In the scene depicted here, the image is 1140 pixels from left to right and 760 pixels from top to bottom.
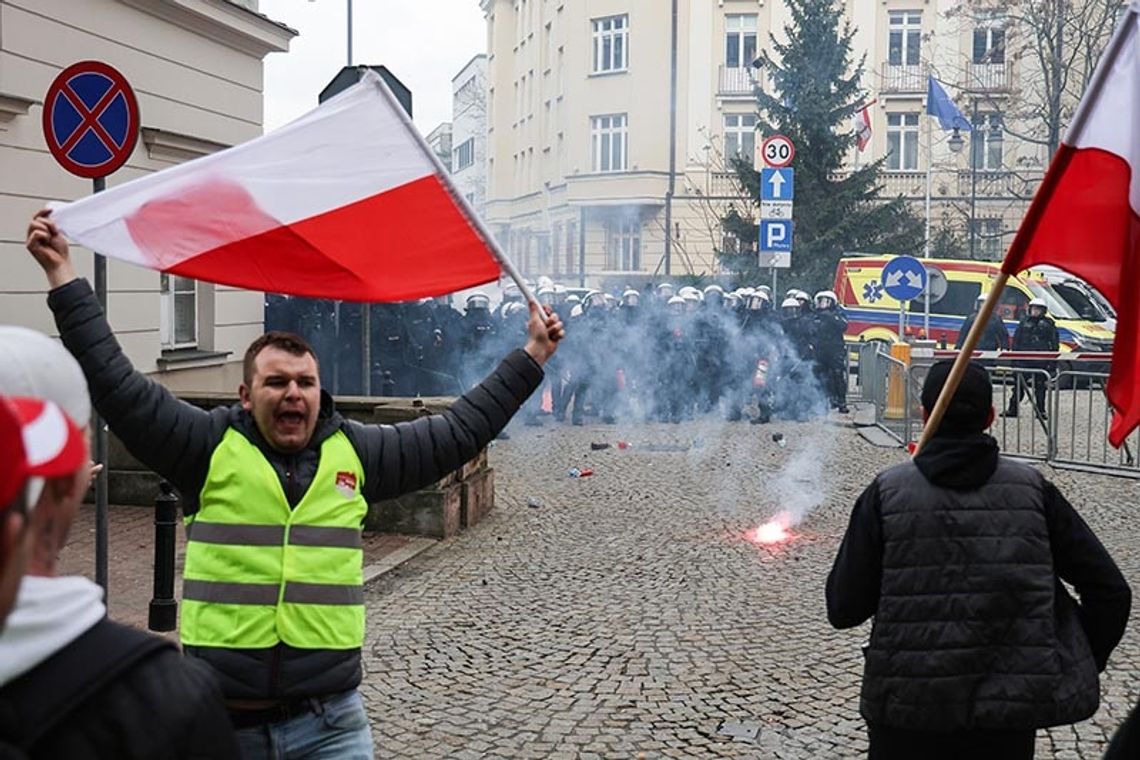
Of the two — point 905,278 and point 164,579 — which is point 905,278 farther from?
point 164,579

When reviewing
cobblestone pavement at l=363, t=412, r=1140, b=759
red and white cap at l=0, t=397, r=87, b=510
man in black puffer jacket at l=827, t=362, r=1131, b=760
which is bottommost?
cobblestone pavement at l=363, t=412, r=1140, b=759

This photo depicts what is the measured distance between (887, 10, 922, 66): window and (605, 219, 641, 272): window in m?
10.7

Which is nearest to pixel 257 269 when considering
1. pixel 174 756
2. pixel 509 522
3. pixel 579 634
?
pixel 174 756

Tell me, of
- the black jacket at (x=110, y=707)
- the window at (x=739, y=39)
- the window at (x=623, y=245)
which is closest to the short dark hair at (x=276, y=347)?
the black jacket at (x=110, y=707)

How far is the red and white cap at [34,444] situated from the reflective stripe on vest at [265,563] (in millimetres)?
1633

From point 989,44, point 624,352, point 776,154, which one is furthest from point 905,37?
point 624,352

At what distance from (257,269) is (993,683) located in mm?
2583

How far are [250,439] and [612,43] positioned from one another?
46978 mm

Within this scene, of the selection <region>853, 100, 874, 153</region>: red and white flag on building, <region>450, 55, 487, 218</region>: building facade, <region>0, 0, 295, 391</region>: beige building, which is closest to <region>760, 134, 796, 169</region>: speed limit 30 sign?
<region>0, 0, 295, 391</region>: beige building

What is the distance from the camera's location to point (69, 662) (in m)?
1.74

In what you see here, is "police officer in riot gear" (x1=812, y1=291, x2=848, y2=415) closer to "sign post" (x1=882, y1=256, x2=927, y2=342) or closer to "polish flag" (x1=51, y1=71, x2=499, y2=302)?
"sign post" (x1=882, y1=256, x2=927, y2=342)

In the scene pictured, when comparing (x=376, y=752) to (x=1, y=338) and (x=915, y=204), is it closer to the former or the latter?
(x=1, y=338)

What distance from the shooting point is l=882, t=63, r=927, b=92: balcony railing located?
4794cm

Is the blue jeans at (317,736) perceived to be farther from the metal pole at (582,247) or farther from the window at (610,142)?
the window at (610,142)
